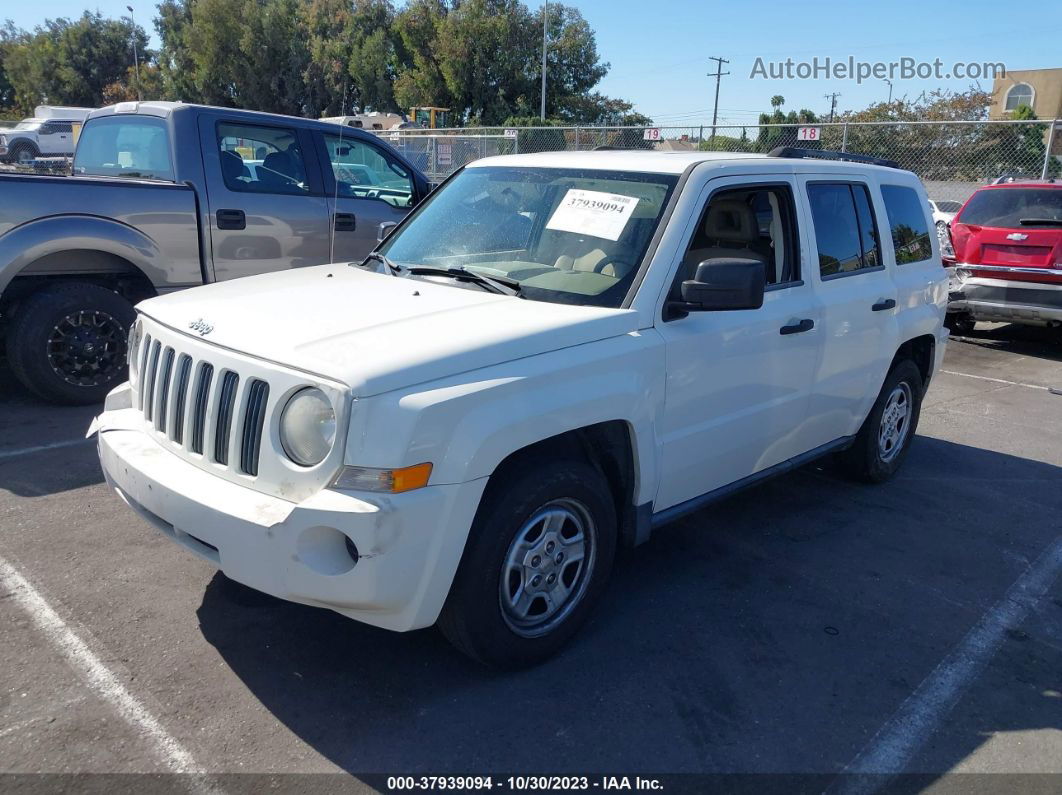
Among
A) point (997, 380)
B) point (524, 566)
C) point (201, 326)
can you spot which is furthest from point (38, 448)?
point (997, 380)

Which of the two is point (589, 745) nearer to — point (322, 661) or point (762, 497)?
point (322, 661)

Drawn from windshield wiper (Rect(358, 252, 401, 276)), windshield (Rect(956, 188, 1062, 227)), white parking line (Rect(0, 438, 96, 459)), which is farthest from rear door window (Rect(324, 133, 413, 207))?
windshield (Rect(956, 188, 1062, 227))

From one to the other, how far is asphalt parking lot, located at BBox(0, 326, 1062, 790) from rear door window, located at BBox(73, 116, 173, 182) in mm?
2789

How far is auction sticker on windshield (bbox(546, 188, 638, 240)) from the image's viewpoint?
12.5 feet

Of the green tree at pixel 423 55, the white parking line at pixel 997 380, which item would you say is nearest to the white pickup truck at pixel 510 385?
the white parking line at pixel 997 380

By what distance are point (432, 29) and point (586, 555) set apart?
149ft

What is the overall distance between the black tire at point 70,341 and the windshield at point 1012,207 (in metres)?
9.26

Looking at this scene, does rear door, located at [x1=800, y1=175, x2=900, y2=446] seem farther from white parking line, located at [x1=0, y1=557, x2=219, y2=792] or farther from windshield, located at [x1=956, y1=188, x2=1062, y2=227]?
windshield, located at [x1=956, y1=188, x2=1062, y2=227]

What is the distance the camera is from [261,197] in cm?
685

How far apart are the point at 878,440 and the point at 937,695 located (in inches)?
90.6

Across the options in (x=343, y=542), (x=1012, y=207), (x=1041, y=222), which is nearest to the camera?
(x=343, y=542)

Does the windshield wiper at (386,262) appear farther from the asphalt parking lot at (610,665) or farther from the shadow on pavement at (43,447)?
the shadow on pavement at (43,447)

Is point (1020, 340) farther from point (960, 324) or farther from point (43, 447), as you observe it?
point (43, 447)

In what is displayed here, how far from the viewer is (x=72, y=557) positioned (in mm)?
4082
